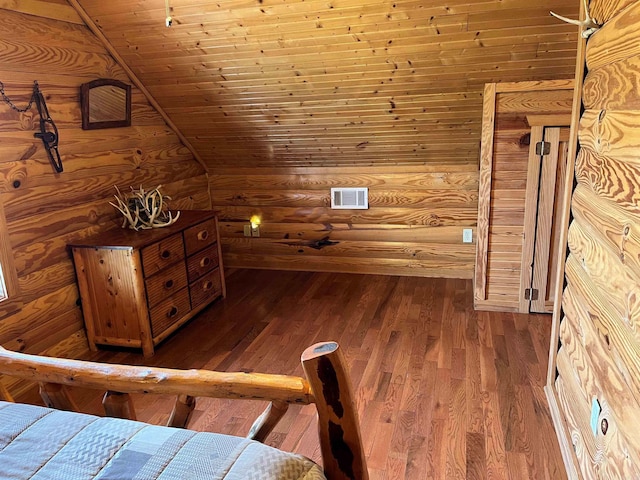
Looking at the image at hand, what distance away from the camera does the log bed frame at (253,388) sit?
1.10 m

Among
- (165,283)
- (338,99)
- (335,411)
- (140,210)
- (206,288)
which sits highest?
(338,99)

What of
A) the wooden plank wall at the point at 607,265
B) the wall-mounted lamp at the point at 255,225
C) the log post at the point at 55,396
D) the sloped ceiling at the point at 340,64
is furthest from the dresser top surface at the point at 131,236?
the wooden plank wall at the point at 607,265

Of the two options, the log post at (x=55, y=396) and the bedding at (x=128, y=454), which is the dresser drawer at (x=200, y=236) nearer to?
the log post at (x=55, y=396)

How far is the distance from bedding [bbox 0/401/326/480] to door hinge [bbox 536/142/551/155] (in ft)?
8.43

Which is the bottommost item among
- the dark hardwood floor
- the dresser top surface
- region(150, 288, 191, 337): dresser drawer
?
the dark hardwood floor

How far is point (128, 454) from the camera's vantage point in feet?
3.76

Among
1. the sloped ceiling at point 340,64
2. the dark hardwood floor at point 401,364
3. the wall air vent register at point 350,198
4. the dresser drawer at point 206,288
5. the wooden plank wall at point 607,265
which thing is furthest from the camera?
the wall air vent register at point 350,198

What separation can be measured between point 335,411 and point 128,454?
20.2 inches

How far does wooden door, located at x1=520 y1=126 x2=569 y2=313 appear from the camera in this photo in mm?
2977

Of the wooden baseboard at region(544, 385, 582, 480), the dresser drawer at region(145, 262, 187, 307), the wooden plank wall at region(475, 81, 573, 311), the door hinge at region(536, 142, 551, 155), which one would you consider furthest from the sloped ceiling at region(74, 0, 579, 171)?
the wooden baseboard at region(544, 385, 582, 480)

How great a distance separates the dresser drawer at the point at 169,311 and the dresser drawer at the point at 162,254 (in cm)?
24

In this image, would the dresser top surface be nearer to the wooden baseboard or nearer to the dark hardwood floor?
the dark hardwood floor

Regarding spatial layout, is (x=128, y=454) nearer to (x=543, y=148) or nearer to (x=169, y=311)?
(x=169, y=311)

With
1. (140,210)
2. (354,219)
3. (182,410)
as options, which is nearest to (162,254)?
(140,210)
